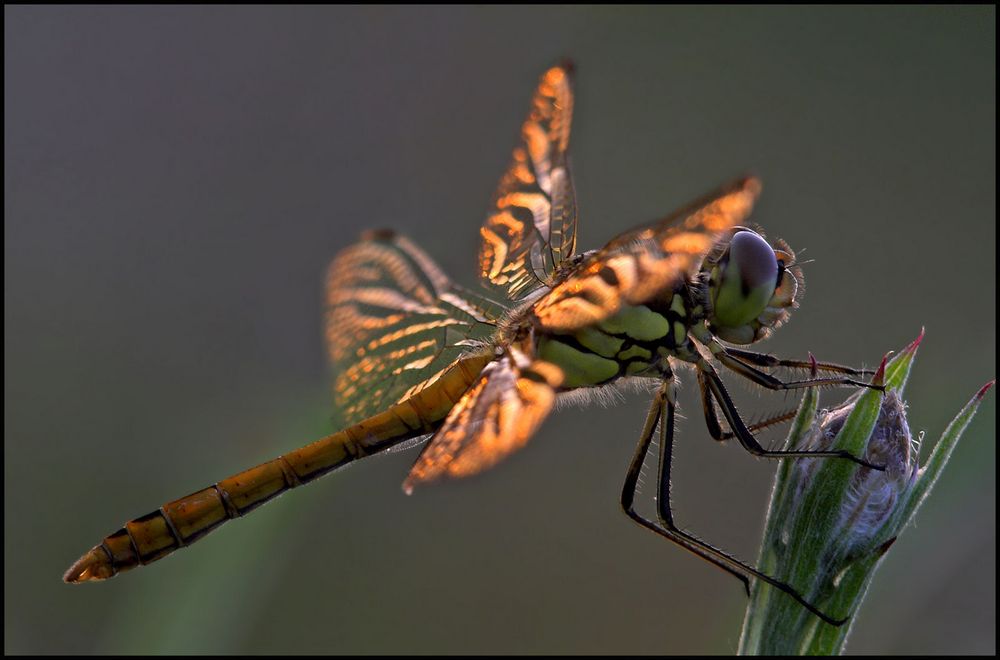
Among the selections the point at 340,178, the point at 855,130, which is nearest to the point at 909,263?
the point at 855,130

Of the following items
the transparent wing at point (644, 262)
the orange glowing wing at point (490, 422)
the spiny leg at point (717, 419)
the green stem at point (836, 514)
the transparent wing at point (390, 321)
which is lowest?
the green stem at point (836, 514)

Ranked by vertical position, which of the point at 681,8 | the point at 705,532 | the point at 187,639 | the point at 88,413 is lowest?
the point at 705,532

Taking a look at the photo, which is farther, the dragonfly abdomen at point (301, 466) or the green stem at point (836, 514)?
the dragonfly abdomen at point (301, 466)

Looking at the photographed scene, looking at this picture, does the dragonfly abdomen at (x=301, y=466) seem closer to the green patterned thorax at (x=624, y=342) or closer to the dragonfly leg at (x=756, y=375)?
the green patterned thorax at (x=624, y=342)

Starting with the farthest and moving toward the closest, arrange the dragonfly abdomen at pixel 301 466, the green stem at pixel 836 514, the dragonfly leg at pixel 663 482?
the dragonfly abdomen at pixel 301 466 < the dragonfly leg at pixel 663 482 < the green stem at pixel 836 514

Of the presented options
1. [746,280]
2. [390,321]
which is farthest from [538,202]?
[746,280]

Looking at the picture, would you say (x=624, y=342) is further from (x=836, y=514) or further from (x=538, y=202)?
(x=836, y=514)

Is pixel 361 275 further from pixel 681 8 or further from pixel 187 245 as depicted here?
pixel 681 8

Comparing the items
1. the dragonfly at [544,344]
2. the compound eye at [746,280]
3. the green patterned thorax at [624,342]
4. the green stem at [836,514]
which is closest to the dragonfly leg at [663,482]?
the dragonfly at [544,344]
